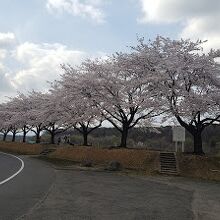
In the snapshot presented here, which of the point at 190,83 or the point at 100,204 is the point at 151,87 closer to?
the point at 190,83

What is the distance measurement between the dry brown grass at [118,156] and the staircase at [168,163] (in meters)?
0.49

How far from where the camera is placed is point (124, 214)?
34.2ft

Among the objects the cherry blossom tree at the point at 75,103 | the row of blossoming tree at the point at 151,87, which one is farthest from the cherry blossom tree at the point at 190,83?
the cherry blossom tree at the point at 75,103

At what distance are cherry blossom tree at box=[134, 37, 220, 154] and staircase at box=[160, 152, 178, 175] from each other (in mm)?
2112

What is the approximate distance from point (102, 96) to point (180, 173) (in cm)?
1228

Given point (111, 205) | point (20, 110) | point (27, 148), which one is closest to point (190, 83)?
point (111, 205)

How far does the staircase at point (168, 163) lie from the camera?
27.4m

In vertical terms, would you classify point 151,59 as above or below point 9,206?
above

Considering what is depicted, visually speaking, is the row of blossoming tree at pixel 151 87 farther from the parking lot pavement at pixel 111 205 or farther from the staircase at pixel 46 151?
the parking lot pavement at pixel 111 205

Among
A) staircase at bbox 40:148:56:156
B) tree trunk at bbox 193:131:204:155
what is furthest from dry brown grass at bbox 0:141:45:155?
tree trunk at bbox 193:131:204:155

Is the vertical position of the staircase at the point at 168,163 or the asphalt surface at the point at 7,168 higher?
the staircase at the point at 168,163

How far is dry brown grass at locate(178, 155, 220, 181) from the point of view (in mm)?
25670

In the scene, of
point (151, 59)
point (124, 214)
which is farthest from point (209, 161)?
point (124, 214)

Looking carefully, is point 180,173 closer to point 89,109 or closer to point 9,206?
point 89,109
